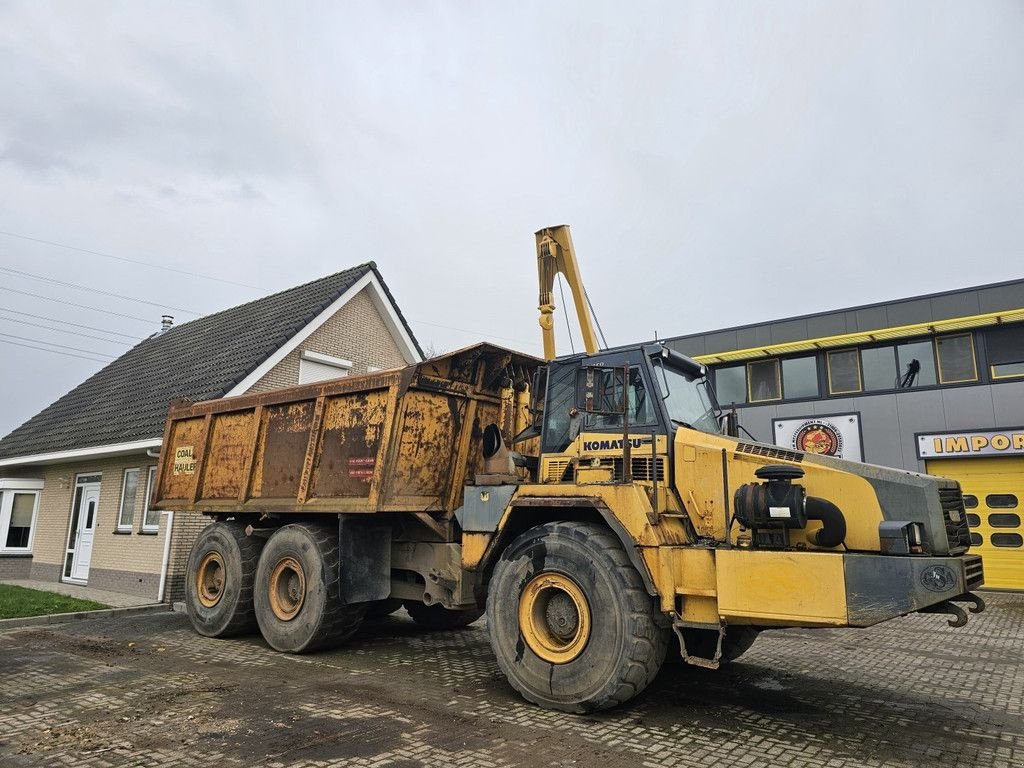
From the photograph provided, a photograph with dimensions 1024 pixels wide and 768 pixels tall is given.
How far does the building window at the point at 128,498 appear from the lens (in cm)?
1339

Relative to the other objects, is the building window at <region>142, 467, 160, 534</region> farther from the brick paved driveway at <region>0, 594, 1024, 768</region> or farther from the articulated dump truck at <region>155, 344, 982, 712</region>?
the brick paved driveway at <region>0, 594, 1024, 768</region>

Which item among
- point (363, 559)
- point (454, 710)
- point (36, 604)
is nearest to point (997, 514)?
point (363, 559)

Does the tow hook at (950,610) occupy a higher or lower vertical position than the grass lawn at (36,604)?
higher

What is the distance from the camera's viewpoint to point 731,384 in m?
18.2

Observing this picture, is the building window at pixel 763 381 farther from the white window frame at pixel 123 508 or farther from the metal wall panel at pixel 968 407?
the white window frame at pixel 123 508

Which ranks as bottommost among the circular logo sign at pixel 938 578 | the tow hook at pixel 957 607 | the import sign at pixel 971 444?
the tow hook at pixel 957 607

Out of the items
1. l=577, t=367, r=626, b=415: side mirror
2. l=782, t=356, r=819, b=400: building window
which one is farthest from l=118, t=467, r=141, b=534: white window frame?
l=782, t=356, r=819, b=400: building window

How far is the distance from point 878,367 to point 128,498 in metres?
16.2

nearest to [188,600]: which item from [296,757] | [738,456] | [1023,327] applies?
[296,757]

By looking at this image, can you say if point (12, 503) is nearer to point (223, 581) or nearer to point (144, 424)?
point (144, 424)

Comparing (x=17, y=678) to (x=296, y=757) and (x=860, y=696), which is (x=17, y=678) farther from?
(x=860, y=696)

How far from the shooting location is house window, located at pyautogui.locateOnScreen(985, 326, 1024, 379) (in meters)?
14.4

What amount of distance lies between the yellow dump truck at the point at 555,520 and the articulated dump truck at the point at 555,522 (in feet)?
0.06

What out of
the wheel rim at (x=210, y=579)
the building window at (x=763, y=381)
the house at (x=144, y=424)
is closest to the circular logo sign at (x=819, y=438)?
the building window at (x=763, y=381)
